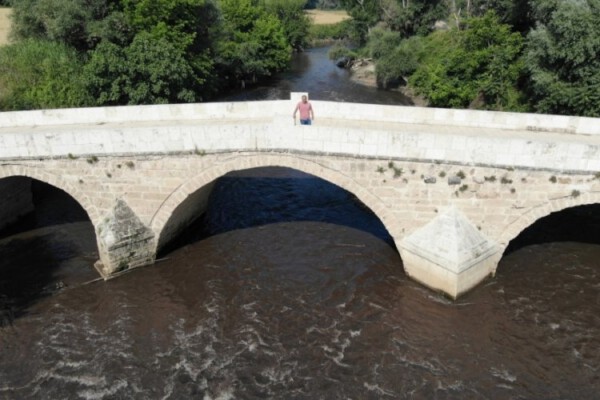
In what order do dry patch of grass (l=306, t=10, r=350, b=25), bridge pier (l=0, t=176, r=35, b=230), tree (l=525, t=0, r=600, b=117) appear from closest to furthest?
bridge pier (l=0, t=176, r=35, b=230) < tree (l=525, t=0, r=600, b=117) < dry patch of grass (l=306, t=10, r=350, b=25)

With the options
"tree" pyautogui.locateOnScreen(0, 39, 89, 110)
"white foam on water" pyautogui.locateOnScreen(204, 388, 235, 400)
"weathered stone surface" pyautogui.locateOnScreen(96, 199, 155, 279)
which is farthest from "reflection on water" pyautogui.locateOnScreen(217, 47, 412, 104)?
"white foam on water" pyautogui.locateOnScreen(204, 388, 235, 400)

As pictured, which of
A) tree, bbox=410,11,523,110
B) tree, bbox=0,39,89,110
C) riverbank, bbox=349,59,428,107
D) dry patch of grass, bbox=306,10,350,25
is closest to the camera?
tree, bbox=0,39,89,110

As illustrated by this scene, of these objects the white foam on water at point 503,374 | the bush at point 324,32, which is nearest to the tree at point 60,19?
the white foam on water at point 503,374

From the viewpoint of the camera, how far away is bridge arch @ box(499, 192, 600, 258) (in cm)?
1223

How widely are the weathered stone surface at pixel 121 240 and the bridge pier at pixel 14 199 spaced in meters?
5.09

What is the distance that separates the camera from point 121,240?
46.6 feet

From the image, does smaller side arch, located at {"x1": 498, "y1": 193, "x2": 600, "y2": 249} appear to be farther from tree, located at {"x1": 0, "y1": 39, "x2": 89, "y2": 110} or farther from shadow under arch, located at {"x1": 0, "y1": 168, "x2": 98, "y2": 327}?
tree, located at {"x1": 0, "y1": 39, "x2": 89, "y2": 110}

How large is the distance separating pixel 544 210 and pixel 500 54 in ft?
49.8

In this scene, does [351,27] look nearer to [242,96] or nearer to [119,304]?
[242,96]

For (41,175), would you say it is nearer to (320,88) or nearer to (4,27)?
(320,88)

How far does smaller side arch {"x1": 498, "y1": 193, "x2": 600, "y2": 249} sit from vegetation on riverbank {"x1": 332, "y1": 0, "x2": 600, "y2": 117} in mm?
9483

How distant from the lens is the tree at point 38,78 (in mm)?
22547

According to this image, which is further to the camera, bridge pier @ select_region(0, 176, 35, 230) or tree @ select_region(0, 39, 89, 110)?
tree @ select_region(0, 39, 89, 110)

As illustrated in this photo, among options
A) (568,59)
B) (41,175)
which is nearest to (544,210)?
(568,59)
